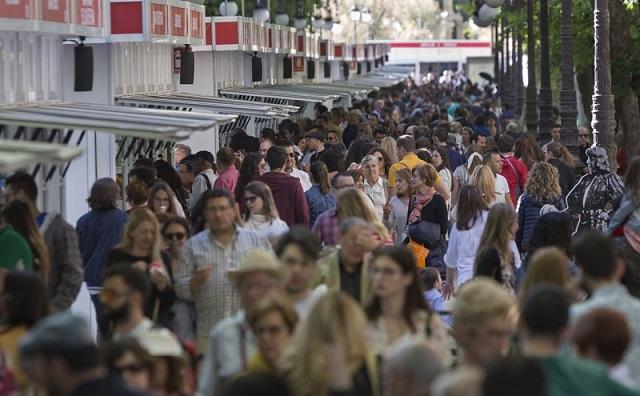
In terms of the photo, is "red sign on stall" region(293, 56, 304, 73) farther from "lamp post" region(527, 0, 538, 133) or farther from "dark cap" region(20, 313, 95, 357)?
"dark cap" region(20, 313, 95, 357)

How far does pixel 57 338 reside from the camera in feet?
24.6

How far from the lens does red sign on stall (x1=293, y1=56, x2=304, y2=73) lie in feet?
149

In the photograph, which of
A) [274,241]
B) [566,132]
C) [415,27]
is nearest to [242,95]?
[566,132]

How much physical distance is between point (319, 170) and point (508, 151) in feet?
16.8

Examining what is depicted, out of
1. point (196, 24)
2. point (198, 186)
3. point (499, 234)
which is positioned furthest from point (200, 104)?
point (499, 234)

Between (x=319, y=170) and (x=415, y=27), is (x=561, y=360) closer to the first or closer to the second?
(x=319, y=170)

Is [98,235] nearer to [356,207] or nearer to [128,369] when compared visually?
[356,207]

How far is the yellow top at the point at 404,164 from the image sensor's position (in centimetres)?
2080

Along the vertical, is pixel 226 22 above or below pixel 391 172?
above

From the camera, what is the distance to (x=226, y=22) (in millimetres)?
31719

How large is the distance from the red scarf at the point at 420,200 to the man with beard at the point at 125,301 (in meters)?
8.45

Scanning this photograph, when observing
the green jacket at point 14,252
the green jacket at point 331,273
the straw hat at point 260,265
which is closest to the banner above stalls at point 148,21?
the green jacket at point 14,252

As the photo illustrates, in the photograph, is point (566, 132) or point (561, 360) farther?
point (566, 132)

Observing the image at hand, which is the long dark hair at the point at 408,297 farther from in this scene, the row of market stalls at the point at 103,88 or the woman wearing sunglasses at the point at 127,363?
the row of market stalls at the point at 103,88
